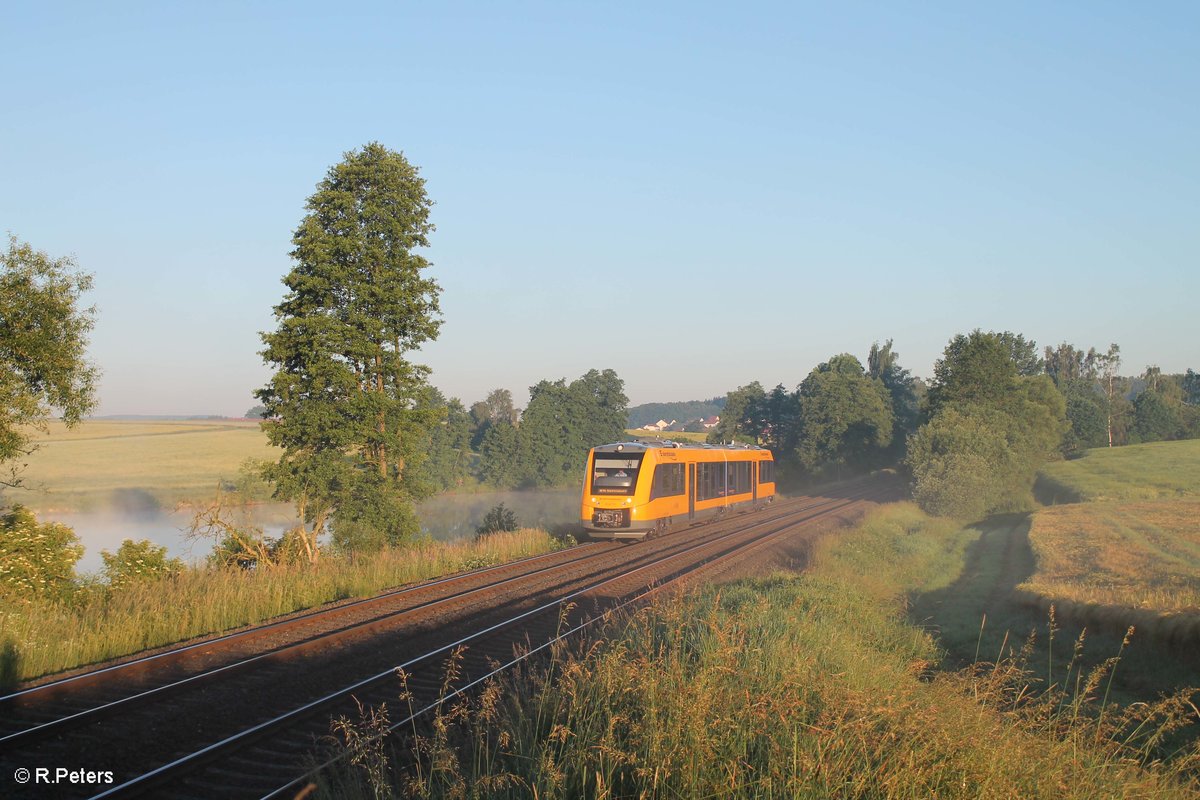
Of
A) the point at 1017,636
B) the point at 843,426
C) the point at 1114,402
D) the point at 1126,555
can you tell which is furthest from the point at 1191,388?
the point at 1017,636

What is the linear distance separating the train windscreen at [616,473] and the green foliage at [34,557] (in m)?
14.0

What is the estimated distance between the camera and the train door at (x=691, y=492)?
28.2 m

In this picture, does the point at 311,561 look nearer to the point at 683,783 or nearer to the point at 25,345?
the point at 25,345

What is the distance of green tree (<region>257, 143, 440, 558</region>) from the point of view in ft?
71.8

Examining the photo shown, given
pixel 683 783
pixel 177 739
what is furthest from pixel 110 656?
pixel 683 783

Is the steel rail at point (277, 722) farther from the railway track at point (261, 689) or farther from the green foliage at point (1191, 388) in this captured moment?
the green foliage at point (1191, 388)

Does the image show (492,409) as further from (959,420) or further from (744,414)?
(959,420)

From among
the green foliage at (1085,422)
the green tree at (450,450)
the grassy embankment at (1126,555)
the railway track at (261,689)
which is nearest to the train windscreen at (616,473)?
the railway track at (261,689)

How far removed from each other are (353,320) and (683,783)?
776 inches

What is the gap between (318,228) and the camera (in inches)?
883

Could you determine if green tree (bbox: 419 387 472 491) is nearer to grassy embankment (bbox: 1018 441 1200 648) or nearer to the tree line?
the tree line

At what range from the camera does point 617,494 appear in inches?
949

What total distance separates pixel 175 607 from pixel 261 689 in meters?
3.97

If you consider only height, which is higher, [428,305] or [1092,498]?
[428,305]
